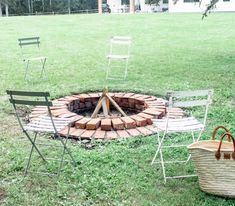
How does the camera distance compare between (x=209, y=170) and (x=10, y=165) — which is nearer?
(x=209, y=170)

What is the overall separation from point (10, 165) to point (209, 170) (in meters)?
1.83

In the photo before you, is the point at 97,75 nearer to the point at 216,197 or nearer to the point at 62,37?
the point at 216,197

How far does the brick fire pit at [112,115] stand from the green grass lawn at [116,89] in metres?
0.27

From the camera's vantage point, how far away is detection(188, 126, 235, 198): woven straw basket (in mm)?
2973

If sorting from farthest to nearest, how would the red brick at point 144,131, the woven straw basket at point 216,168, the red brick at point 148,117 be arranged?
the red brick at point 148,117
the red brick at point 144,131
the woven straw basket at point 216,168

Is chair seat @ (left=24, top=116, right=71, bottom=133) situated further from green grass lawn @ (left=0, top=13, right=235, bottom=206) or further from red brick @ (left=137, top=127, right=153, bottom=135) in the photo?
red brick @ (left=137, top=127, right=153, bottom=135)

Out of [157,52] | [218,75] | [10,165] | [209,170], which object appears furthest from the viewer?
[157,52]

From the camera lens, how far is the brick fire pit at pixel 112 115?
450cm

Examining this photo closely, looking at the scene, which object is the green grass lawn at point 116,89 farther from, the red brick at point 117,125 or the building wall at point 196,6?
the building wall at point 196,6

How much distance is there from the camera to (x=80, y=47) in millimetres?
12742

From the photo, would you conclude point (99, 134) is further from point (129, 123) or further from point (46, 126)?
point (46, 126)

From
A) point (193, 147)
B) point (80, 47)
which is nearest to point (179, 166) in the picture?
point (193, 147)

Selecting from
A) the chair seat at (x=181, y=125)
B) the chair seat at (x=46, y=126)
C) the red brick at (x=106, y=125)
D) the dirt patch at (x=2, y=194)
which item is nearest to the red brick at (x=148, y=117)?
the red brick at (x=106, y=125)

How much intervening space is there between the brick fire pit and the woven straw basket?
1398 millimetres
